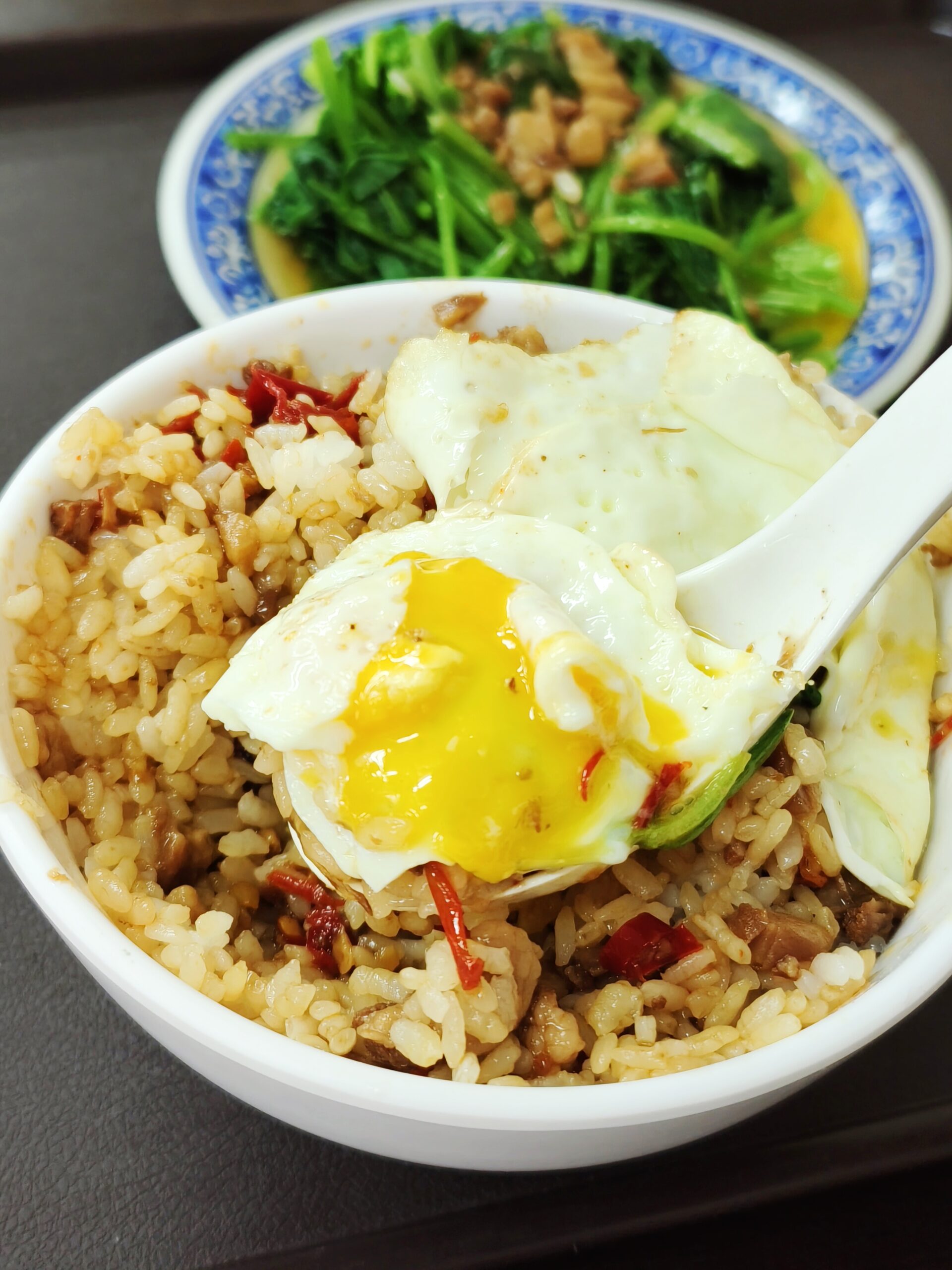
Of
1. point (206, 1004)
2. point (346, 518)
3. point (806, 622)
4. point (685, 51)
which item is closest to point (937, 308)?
point (685, 51)

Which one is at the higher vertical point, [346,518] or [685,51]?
→ [685,51]

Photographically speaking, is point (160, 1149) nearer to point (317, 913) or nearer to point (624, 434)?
point (317, 913)

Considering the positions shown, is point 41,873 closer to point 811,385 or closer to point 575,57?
point 811,385

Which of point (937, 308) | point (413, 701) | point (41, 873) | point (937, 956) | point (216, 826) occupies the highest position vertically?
point (937, 308)

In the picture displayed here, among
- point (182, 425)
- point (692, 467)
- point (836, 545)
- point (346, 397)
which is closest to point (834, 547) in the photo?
point (836, 545)

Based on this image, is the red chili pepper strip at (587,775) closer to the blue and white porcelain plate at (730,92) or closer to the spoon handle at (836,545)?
the spoon handle at (836,545)

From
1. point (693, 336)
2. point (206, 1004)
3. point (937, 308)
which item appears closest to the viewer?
point (206, 1004)
